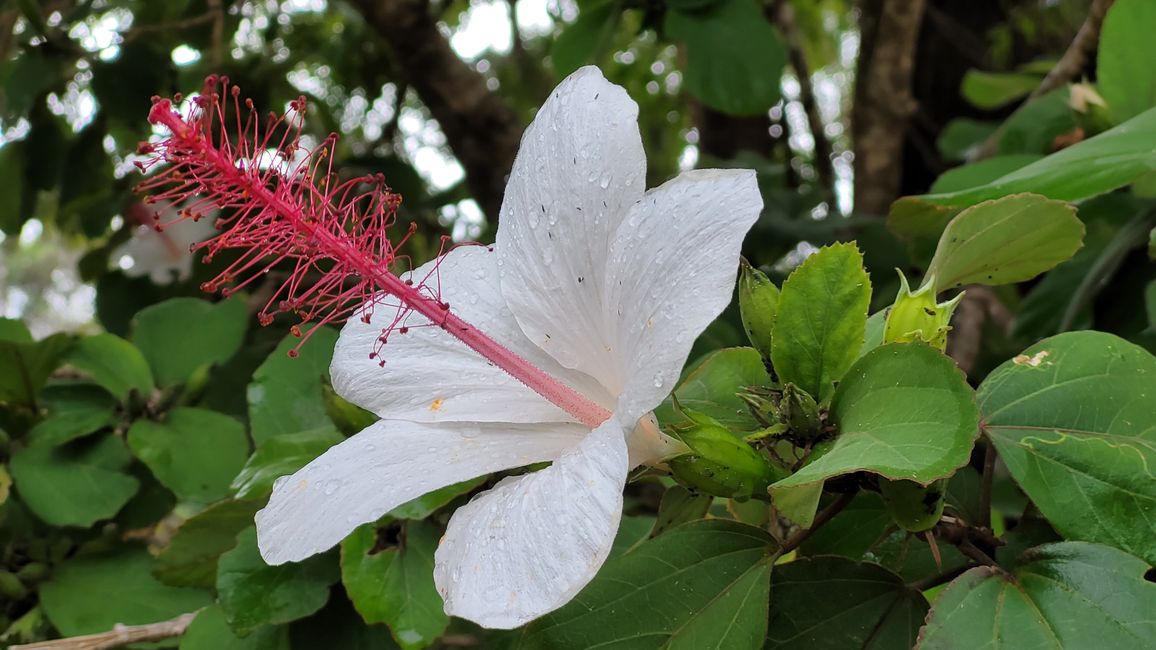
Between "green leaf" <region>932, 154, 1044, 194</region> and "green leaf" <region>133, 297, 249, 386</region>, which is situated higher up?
"green leaf" <region>133, 297, 249, 386</region>

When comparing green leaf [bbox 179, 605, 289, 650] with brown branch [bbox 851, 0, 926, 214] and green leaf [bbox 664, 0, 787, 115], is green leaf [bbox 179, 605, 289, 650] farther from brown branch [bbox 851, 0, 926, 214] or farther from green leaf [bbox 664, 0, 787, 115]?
brown branch [bbox 851, 0, 926, 214]

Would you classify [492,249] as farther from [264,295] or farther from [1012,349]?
[264,295]

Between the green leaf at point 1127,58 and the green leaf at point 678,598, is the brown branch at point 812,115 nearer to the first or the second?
the green leaf at point 1127,58

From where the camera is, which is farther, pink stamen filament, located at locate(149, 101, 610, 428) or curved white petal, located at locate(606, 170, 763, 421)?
pink stamen filament, located at locate(149, 101, 610, 428)

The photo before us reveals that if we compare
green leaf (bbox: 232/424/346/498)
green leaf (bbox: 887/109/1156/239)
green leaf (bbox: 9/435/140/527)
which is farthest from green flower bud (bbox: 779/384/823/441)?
green leaf (bbox: 9/435/140/527)

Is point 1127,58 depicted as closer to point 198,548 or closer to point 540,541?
point 540,541

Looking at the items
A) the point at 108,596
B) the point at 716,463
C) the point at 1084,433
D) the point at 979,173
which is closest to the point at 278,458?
the point at 108,596
